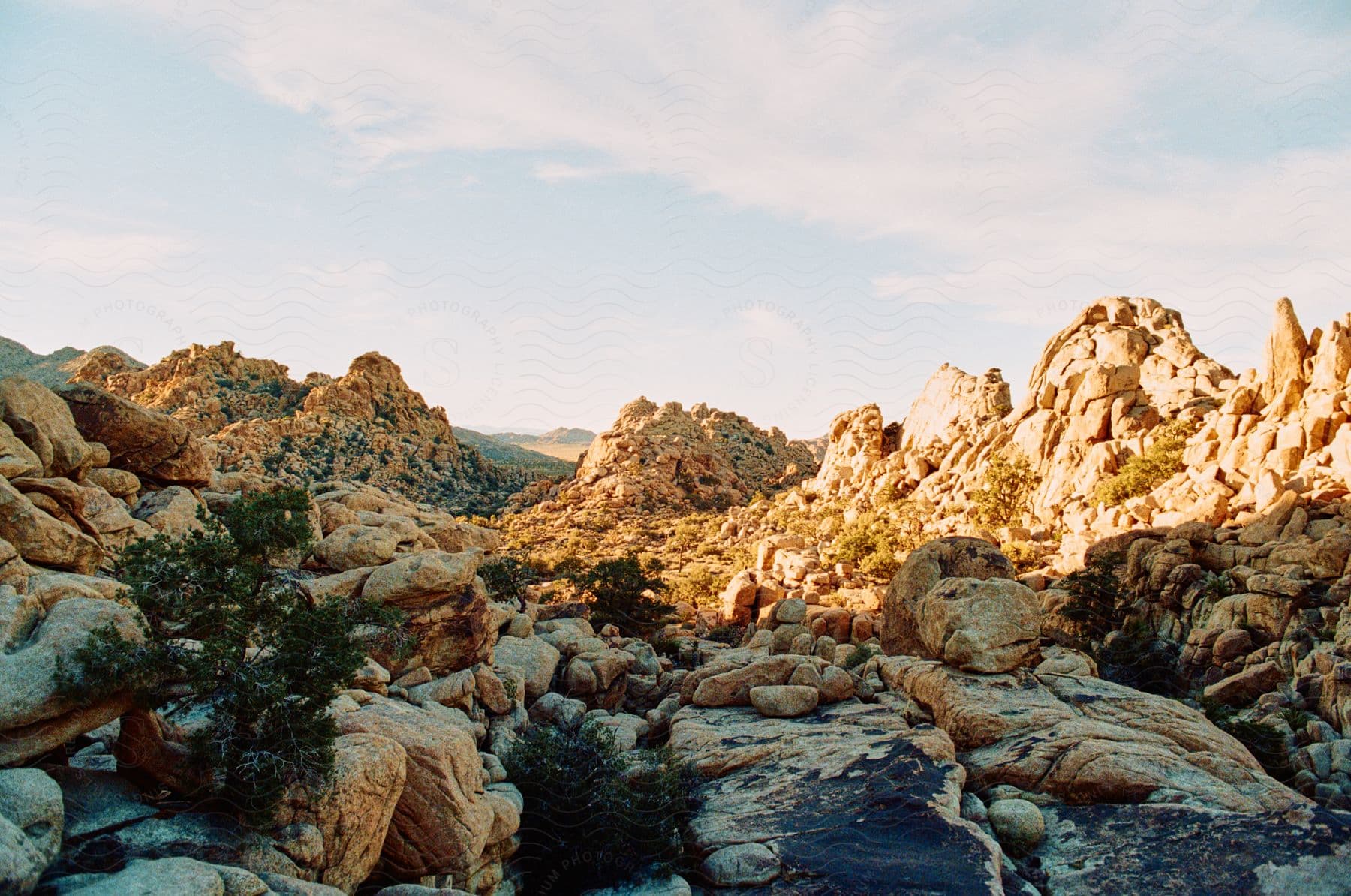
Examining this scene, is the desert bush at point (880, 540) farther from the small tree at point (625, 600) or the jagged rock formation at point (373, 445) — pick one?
the jagged rock formation at point (373, 445)

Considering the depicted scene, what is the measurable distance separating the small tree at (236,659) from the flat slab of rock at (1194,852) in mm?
10883

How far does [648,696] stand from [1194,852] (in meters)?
14.6

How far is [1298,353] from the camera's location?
3612cm

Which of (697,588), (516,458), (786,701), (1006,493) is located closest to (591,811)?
(786,701)

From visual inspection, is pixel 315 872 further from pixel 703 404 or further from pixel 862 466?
pixel 703 404

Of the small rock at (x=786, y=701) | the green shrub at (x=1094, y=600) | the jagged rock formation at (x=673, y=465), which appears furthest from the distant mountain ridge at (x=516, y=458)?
the small rock at (x=786, y=701)

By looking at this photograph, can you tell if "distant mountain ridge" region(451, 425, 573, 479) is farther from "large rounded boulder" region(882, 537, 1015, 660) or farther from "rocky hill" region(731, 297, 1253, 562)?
"large rounded boulder" region(882, 537, 1015, 660)

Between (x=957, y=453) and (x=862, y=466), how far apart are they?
11794 mm

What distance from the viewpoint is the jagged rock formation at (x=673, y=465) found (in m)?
75.9

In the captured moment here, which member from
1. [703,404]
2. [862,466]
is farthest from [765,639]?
[703,404]

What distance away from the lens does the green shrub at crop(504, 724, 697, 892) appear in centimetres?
1276

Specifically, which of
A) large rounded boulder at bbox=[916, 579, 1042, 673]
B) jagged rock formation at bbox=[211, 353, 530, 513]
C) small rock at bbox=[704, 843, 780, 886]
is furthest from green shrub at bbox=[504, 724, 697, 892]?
jagged rock formation at bbox=[211, 353, 530, 513]

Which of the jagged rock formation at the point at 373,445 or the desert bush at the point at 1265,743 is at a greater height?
the jagged rock formation at the point at 373,445

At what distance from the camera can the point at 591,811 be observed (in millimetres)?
13398
